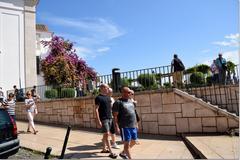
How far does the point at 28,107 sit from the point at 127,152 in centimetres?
585

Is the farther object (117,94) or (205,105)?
(117,94)

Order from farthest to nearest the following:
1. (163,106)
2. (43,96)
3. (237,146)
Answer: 1. (43,96)
2. (163,106)
3. (237,146)

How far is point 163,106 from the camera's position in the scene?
34.0ft

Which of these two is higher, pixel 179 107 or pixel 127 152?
pixel 179 107

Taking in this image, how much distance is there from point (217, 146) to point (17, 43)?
59.1ft

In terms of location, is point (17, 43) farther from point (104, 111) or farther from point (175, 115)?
point (104, 111)

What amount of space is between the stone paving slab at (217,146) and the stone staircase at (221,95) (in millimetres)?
1590

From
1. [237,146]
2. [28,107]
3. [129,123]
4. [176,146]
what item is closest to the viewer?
[129,123]

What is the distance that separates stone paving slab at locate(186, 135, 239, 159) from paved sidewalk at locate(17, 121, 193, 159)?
37 centimetres

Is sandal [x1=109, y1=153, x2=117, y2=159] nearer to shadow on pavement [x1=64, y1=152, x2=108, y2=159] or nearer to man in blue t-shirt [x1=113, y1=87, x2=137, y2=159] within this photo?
man in blue t-shirt [x1=113, y1=87, x2=137, y2=159]

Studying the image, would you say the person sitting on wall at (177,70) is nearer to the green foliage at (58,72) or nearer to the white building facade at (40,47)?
the green foliage at (58,72)

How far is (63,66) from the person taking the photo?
26.2m

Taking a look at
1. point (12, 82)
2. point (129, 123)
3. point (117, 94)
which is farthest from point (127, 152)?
point (12, 82)

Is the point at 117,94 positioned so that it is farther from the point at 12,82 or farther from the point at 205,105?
the point at 12,82
